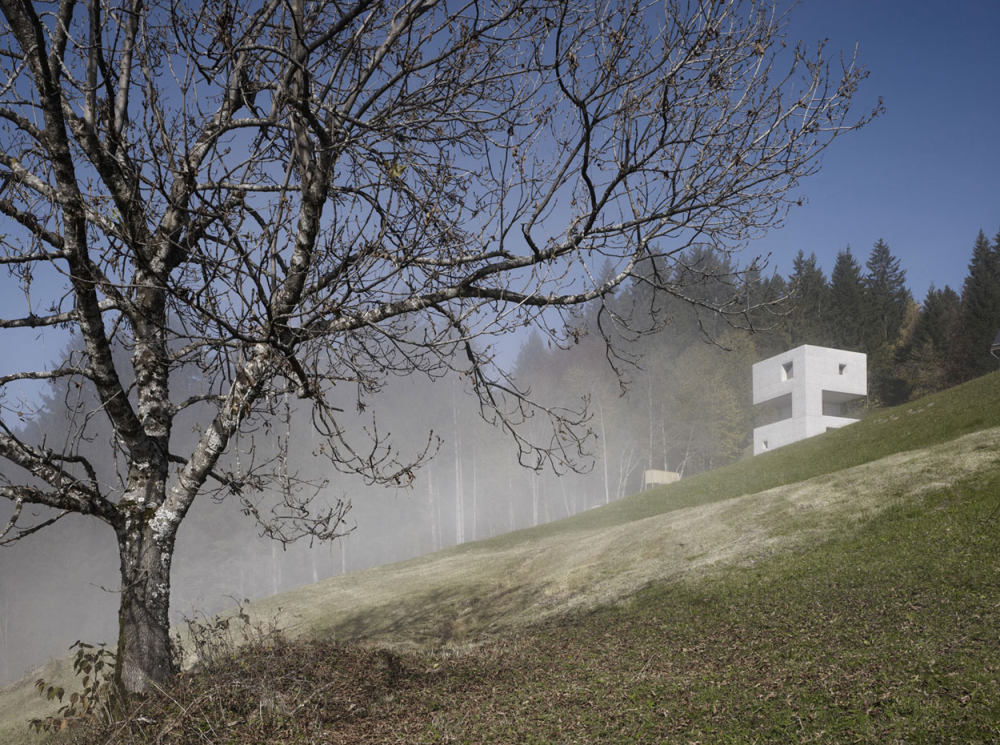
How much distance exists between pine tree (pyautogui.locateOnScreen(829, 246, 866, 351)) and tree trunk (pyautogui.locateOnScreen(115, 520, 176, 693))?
64.1 m

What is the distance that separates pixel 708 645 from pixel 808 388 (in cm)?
3301

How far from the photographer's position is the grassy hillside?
18.3ft

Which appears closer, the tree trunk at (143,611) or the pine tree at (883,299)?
the tree trunk at (143,611)

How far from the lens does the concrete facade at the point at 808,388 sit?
37.4 m

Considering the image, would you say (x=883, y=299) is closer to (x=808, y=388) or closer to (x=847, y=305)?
(x=847, y=305)

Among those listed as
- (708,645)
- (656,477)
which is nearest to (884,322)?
(656,477)

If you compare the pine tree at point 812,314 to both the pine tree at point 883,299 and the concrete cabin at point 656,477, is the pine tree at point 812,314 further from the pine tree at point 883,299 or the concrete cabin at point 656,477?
the concrete cabin at point 656,477

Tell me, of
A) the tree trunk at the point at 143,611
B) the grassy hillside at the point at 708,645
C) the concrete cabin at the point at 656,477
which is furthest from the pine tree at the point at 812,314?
the tree trunk at the point at 143,611

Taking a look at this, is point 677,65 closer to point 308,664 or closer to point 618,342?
point 308,664

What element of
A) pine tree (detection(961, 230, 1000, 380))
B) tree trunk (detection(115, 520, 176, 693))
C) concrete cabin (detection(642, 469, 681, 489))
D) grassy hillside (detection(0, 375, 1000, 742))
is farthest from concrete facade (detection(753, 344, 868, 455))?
tree trunk (detection(115, 520, 176, 693))

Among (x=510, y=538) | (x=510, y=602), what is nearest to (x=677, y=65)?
(x=510, y=602)

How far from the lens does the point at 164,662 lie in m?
6.41

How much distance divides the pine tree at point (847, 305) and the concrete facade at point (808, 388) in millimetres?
23406

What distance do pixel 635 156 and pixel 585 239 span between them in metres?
0.99
